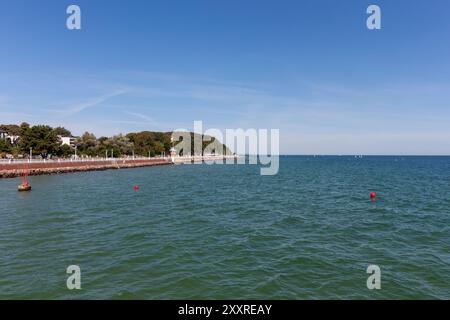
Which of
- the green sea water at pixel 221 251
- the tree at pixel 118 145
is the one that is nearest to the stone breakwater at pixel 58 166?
the tree at pixel 118 145

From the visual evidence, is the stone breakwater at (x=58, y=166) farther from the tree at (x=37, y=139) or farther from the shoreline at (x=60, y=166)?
the tree at (x=37, y=139)

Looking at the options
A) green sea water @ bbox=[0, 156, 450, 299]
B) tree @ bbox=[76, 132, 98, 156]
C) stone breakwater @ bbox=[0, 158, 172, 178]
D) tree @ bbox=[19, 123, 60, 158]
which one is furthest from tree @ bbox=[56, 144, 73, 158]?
green sea water @ bbox=[0, 156, 450, 299]

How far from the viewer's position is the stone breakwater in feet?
204

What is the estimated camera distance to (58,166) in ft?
253

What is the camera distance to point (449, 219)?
26984mm

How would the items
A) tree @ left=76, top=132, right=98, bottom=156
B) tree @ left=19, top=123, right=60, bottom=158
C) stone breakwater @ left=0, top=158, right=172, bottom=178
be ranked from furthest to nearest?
tree @ left=76, top=132, right=98, bottom=156
tree @ left=19, top=123, right=60, bottom=158
stone breakwater @ left=0, top=158, right=172, bottom=178

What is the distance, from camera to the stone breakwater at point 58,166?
62.2 meters

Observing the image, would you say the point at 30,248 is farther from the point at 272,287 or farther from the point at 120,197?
the point at 120,197

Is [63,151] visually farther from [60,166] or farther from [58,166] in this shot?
[58,166]

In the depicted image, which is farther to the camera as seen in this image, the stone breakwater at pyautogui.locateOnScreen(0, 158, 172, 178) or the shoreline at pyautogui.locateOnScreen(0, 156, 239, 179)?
the shoreline at pyautogui.locateOnScreen(0, 156, 239, 179)

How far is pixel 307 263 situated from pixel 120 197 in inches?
1161

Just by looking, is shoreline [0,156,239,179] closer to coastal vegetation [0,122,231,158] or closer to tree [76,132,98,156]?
coastal vegetation [0,122,231,158]
